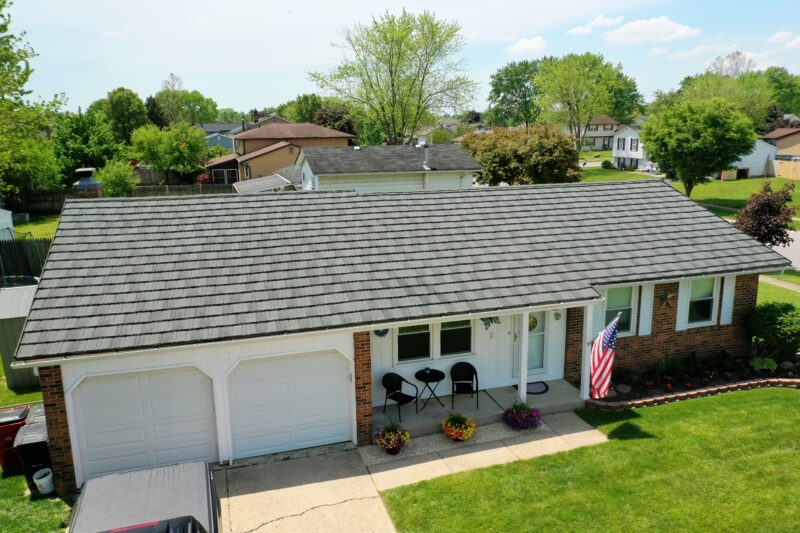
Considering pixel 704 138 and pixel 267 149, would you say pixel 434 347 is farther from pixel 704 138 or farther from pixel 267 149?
pixel 267 149

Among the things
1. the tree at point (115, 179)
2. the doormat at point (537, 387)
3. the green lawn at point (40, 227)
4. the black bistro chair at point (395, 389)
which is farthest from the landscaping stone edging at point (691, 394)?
the tree at point (115, 179)

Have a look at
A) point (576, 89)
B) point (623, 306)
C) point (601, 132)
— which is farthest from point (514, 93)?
point (623, 306)

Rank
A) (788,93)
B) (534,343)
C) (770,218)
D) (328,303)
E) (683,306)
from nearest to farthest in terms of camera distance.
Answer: (328,303)
(534,343)
(683,306)
(770,218)
(788,93)

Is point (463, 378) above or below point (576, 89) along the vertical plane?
below

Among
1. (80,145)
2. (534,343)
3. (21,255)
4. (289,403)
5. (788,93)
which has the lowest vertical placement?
(289,403)

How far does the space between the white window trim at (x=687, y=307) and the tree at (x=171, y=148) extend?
48256mm

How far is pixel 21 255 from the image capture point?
24531 millimetres

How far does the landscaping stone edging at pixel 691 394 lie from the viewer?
12172 mm

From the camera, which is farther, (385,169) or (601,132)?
(601,132)

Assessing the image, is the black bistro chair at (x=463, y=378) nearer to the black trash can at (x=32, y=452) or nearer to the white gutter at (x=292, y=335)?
A: the white gutter at (x=292, y=335)

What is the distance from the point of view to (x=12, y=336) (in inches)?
562

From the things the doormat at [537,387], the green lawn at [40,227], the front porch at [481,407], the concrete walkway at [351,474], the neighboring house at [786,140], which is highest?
the neighboring house at [786,140]

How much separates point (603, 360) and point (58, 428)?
32.4ft

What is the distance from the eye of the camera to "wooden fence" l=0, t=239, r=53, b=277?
24.4 m
